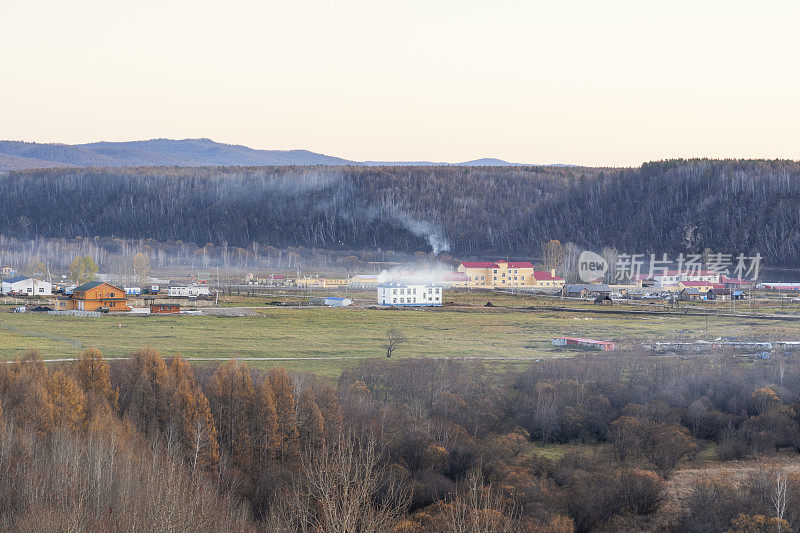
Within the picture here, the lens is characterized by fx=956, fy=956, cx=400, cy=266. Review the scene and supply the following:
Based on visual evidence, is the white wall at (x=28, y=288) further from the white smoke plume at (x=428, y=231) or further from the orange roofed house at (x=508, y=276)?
the white smoke plume at (x=428, y=231)

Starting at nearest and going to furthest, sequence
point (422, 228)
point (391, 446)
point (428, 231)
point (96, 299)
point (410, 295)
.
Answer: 1. point (391, 446)
2. point (96, 299)
3. point (410, 295)
4. point (428, 231)
5. point (422, 228)

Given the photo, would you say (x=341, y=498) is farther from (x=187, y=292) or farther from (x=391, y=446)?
(x=187, y=292)

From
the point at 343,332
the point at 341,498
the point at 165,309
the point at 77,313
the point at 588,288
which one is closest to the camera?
the point at 341,498

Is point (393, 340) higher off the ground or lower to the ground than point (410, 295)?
lower

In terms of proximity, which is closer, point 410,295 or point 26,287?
point 410,295

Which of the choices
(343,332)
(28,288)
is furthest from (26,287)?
(343,332)

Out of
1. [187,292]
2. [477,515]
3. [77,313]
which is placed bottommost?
[77,313]

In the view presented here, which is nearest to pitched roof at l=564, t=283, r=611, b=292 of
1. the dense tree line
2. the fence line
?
the fence line

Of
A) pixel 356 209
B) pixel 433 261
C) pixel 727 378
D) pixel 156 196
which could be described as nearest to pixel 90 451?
pixel 727 378
